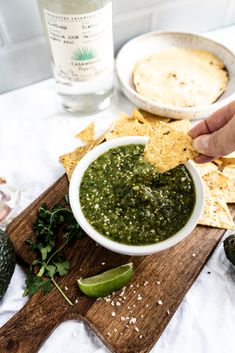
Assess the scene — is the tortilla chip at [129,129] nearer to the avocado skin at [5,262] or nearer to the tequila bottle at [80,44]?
the tequila bottle at [80,44]

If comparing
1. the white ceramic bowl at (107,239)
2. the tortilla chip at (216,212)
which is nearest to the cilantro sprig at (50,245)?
the white ceramic bowl at (107,239)

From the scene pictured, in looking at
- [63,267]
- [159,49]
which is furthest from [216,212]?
[159,49]

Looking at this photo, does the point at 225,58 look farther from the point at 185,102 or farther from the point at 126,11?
the point at 126,11

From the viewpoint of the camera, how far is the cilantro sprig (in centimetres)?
97

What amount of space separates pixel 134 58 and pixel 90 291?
0.95 m

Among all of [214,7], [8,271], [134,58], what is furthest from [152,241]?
[214,7]

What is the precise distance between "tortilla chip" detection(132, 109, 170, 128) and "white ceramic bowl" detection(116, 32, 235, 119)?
31 millimetres

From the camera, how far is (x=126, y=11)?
1408 millimetres

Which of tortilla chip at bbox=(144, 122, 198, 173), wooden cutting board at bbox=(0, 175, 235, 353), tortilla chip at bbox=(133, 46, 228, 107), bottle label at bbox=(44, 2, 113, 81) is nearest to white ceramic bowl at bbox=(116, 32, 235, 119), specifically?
tortilla chip at bbox=(133, 46, 228, 107)

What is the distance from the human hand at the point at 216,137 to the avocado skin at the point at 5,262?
550 millimetres

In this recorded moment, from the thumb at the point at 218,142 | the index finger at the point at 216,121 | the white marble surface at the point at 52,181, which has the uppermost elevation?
the thumb at the point at 218,142

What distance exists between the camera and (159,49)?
5.00 feet

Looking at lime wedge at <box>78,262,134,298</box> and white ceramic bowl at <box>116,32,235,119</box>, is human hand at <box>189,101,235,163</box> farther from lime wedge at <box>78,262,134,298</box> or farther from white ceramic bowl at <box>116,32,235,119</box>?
lime wedge at <box>78,262,134,298</box>

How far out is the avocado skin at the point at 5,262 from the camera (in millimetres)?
906
